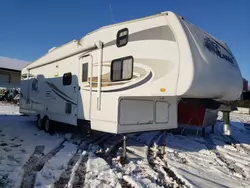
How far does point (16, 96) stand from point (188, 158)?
21.3m

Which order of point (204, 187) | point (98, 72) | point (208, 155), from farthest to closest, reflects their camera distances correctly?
point (208, 155), point (98, 72), point (204, 187)

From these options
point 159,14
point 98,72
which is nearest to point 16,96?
point 98,72

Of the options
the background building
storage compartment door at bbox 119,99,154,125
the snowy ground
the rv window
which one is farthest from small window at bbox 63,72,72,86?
the background building

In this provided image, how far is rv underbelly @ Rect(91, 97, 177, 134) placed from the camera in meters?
5.89

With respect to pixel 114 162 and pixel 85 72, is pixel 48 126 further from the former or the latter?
pixel 114 162

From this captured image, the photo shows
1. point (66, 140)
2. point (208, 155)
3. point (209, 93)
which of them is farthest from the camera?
point (66, 140)

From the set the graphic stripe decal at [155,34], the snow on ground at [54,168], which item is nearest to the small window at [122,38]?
the graphic stripe decal at [155,34]

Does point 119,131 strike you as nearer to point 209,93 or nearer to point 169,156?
point 169,156

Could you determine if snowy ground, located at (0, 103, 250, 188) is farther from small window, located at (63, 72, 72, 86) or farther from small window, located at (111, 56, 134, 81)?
small window, located at (111, 56, 134, 81)

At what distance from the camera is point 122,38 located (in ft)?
20.1

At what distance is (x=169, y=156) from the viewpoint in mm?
6625

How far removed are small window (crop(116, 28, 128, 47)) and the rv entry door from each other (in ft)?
3.61

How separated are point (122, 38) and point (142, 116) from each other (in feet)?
6.67

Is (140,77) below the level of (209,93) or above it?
above
